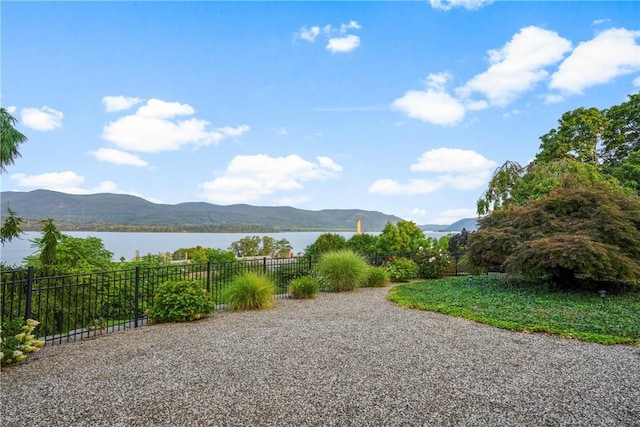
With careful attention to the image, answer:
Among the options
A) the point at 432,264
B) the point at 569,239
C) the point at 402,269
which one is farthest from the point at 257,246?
the point at 569,239

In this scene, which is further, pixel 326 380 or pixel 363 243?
pixel 363 243

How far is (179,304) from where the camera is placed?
257 inches

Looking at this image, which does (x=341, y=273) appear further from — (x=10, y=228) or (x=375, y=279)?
(x=10, y=228)

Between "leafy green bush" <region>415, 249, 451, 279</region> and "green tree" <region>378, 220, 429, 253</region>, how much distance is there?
8.08 feet

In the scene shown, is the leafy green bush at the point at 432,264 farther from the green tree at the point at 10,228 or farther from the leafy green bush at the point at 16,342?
the green tree at the point at 10,228

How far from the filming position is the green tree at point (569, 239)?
746 centimetres

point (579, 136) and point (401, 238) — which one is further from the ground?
point (579, 136)

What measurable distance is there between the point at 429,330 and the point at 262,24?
9537mm

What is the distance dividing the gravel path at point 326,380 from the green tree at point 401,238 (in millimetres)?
10361

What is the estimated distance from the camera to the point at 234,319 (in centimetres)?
661

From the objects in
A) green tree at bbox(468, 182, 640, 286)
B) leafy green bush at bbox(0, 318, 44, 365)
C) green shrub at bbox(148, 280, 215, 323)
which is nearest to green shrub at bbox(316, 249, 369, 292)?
green tree at bbox(468, 182, 640, 286)

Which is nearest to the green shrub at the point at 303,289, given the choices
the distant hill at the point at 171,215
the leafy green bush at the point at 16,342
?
the leafy green bush at the point at 16,342

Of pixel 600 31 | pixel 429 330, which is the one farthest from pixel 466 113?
pixel 429 330

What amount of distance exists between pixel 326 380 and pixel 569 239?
686cm
